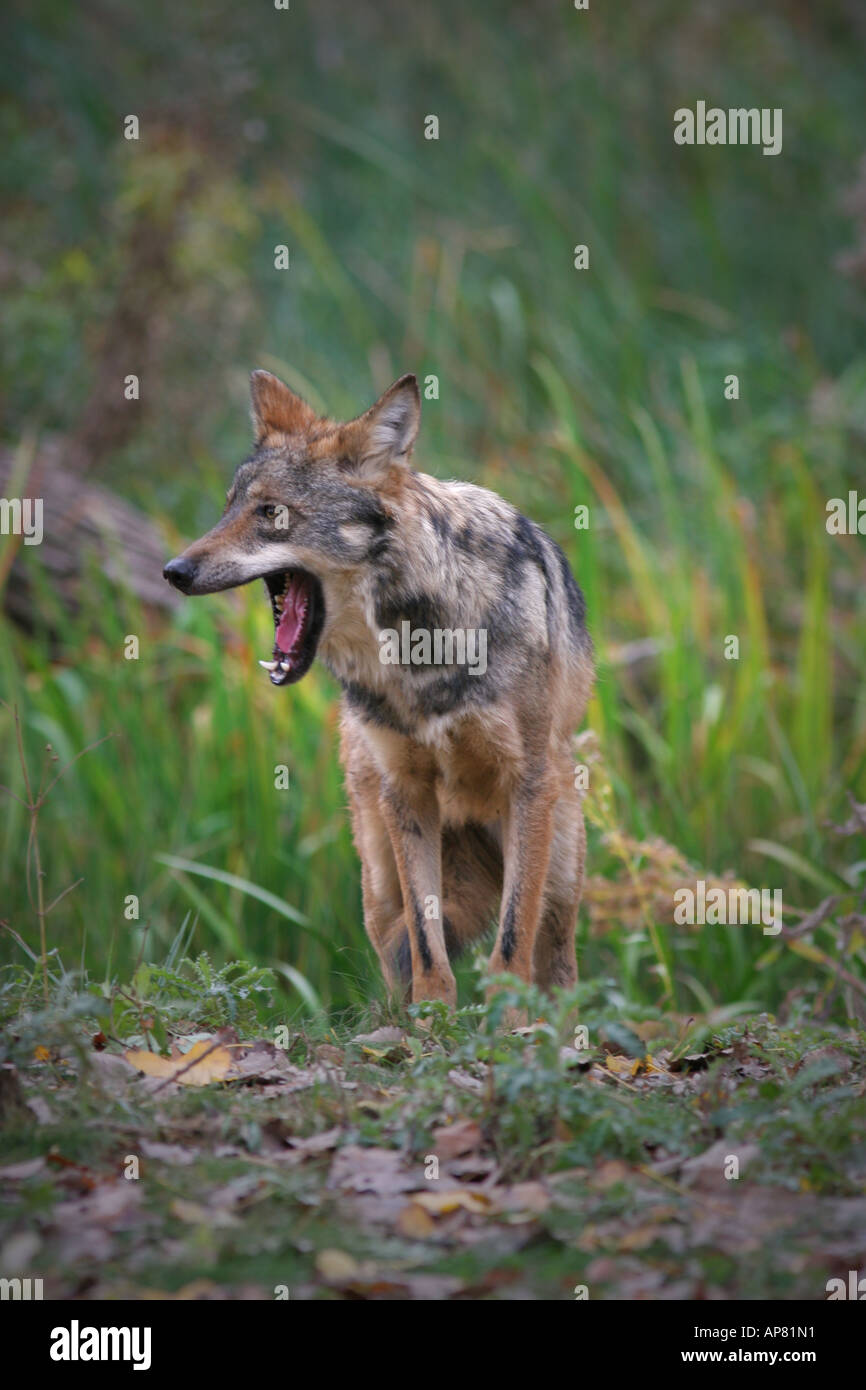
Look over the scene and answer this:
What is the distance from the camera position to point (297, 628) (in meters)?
4.83

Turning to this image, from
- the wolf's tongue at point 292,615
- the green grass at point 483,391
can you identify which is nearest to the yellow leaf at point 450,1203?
the green grass at point 483,391

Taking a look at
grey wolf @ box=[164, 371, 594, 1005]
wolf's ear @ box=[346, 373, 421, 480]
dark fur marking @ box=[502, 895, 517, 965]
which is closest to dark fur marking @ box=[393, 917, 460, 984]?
grey wolf @ box=[164, 371, 594, 1005]

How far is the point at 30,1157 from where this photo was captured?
11.1ft

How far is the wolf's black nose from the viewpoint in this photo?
4.48m

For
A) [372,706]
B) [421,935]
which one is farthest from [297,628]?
[421,935]

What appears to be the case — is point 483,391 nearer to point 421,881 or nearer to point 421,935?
point 421,881

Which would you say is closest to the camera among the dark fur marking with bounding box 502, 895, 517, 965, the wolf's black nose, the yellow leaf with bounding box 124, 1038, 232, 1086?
the yellow leaf with bounding box 124, 1038, 232, 1086

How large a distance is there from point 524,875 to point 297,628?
122 cm

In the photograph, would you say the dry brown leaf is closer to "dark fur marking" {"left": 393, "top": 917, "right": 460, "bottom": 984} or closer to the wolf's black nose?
"dark fur marking" {"left": 393, "top": 917, "right": 460, "bottom": 984}

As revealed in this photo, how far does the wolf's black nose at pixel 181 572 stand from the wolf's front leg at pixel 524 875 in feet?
4.63

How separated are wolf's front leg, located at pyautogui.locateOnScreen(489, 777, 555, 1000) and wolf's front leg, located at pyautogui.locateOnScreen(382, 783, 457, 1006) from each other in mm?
220

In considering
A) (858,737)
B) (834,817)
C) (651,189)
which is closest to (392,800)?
(834,817)

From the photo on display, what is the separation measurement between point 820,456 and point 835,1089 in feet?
23.2

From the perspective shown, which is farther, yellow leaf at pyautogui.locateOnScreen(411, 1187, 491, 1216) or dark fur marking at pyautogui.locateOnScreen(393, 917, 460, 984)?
dark fur marking at pyautogui.locateOnScreen(393, 917, 460, 984)
